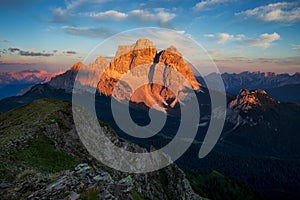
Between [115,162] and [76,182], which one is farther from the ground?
[76,182]

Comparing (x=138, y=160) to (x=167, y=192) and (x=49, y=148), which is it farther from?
(x=49, y=148)

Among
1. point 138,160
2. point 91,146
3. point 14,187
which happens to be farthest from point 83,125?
point 14,187

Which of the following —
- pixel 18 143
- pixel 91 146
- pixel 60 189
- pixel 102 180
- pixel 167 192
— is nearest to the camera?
pixel 60 189

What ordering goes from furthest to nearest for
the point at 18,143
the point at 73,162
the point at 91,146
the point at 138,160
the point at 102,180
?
the point at 138,160
the point at 91,146
the point at 73,162
the point at 18,143
the point at 102,180

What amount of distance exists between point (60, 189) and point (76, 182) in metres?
1.33

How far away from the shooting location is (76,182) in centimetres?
2028

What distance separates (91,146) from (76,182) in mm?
35397

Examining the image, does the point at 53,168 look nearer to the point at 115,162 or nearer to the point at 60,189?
the point at 60,189

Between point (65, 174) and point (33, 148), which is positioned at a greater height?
point (65, 174)

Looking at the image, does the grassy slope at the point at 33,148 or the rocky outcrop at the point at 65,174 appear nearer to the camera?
the rocky outcrop at the point at 65,174

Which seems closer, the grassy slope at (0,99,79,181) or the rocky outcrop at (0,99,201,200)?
the rocky outcrop at (0,99,201,200)

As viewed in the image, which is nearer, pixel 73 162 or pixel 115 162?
pixel 73 162

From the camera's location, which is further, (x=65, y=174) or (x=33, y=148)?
(x=33, y=148)

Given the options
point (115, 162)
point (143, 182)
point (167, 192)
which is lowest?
point (167, 192)
